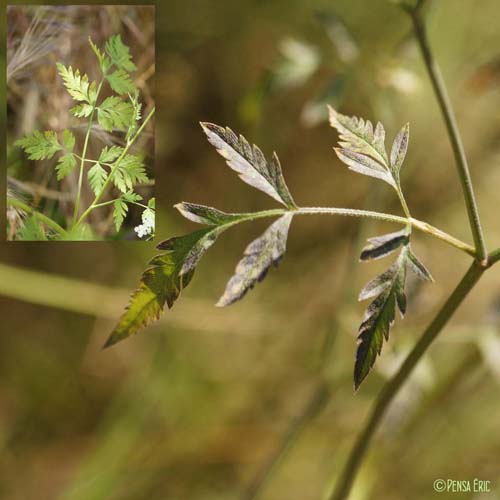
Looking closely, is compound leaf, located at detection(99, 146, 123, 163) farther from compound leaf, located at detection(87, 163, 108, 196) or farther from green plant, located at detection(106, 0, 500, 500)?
green plant, located at detection(106, 0, 500, 500)

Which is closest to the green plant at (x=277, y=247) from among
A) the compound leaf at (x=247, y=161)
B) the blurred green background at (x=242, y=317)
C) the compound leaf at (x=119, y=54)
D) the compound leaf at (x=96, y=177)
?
the compound leaf at (x=247, y=161)

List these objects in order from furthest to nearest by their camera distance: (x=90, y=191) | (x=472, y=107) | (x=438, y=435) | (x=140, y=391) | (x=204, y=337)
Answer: (x=472, y=107) < (x=204, y=337) < (x=140, y=391) < (x=438, y=435) < (x=90, y=191)

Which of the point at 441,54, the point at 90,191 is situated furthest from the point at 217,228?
the point at 441,54

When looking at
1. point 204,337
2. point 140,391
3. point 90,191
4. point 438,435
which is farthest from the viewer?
point 204,337

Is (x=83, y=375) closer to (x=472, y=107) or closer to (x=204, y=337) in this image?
(x=204, y=337)

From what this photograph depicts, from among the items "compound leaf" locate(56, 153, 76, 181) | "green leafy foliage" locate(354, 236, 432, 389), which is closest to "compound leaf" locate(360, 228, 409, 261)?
"green leafy foliage" locate(354, 236, 432, 389)

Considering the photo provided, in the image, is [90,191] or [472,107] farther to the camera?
[472,107]
